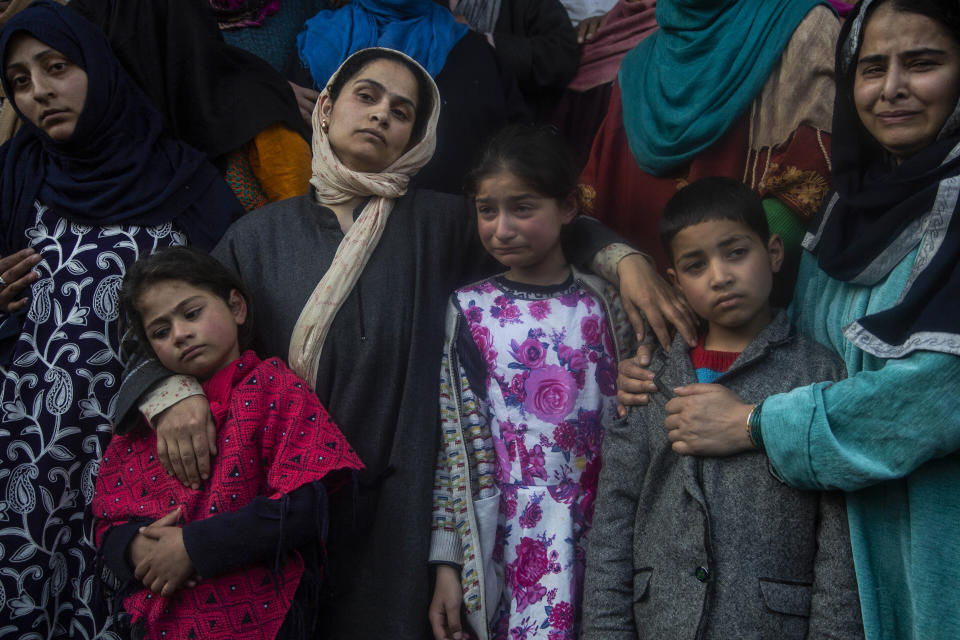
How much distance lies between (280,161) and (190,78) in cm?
42

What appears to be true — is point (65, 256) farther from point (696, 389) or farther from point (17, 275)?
point (696, 389)

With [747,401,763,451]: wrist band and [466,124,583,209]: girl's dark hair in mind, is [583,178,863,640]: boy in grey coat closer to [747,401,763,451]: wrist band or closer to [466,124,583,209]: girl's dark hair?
[747,401,763,451]: wrist band

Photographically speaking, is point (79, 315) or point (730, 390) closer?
point (730, 390)

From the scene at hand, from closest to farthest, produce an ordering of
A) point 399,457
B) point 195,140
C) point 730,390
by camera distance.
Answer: point 730,390, point 399,457, point 195,140

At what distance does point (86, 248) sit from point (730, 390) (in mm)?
1745

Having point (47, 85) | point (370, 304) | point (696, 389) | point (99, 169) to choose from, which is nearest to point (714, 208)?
point (696, 389)

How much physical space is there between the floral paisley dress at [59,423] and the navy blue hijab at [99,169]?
81 millimetres

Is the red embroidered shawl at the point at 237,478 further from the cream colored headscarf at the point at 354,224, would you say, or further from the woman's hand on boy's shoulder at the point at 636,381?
the woman's hand on boy's shoulder at the point at 636,381

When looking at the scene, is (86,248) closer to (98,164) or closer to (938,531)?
(98,164)

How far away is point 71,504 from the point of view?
6.57 ft

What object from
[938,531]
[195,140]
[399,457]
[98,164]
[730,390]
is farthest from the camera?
[195,140]

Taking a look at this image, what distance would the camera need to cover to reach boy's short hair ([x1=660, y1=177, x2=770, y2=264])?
5.62 feet

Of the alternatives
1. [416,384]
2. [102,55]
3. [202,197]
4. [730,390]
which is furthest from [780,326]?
[102,55]

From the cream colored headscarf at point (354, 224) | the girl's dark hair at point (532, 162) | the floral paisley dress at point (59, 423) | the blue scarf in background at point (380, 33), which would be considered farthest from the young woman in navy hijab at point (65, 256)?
the girl's dark hair at point (532, 162)
